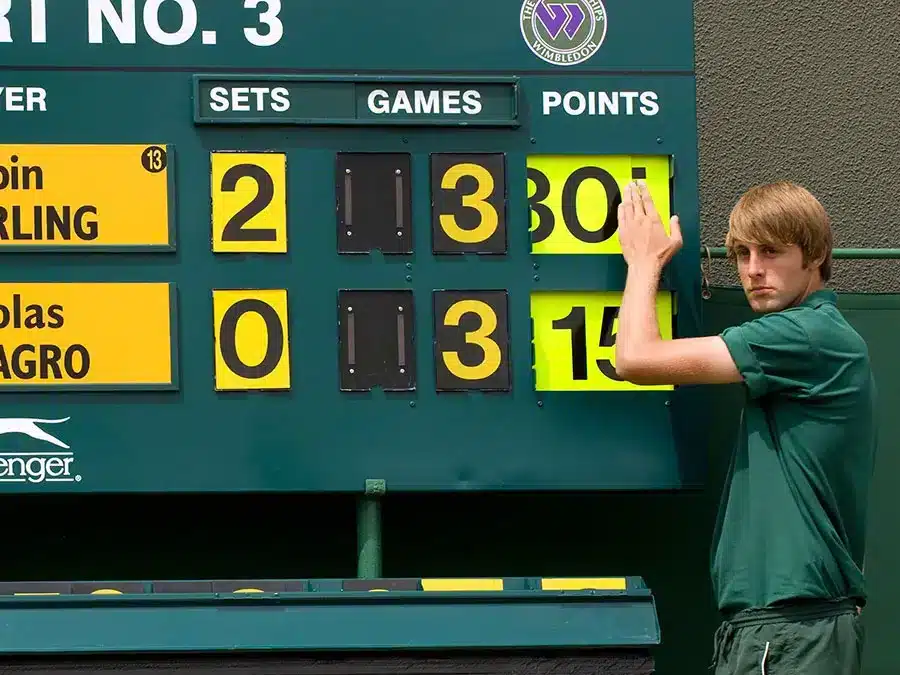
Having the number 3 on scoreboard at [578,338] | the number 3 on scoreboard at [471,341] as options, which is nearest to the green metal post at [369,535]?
the number 3 on scoreboard at [471,341]

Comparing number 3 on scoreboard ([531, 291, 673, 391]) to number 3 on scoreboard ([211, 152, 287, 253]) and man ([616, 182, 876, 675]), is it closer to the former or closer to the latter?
man ([616, 182, 876, 675])

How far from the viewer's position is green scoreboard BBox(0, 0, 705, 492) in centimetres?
449

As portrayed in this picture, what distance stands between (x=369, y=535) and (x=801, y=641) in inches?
57.1

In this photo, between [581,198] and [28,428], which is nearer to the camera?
[28,428]

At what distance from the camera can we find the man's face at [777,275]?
12.6ft

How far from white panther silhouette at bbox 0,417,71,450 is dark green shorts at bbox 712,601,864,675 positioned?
6.67 feet

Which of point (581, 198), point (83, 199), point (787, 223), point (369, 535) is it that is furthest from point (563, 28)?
point (369, 535)

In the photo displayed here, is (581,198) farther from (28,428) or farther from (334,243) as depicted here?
(28,428)

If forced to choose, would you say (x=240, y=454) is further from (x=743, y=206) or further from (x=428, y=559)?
(x=743, y=206)

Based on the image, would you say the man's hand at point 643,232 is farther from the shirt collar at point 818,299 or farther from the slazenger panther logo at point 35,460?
the slazenger panther logo at point 35,460

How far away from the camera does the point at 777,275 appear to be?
3.84 meters

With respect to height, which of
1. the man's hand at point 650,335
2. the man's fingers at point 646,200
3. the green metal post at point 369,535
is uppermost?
the man's fingers at point 646,200

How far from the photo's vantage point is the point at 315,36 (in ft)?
15.2

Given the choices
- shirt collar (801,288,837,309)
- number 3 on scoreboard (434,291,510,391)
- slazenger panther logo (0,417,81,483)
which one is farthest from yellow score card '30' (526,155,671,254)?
slazenger panther logo (0,417,81,483)
